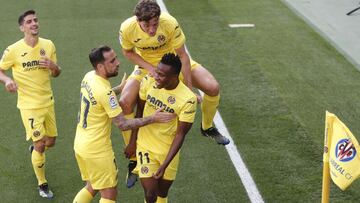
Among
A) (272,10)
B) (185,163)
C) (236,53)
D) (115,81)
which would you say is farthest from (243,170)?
(272,10)

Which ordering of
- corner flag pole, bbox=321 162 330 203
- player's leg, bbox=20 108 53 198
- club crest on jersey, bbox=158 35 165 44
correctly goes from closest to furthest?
corner flag pole, bbox=321 162 330 203
club crest on jersey, bbox=158 35 165 44
player's leg, bbox=20 108 53 198

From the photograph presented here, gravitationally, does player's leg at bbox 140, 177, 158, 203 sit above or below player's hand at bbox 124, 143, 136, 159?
below

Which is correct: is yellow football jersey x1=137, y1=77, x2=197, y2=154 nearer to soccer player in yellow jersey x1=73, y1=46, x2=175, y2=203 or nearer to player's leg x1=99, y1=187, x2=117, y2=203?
soccer player in yellow jersey x1=73, y1=46, x2=175, y2=203

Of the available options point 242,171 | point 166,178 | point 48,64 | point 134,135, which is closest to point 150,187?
point 166,178

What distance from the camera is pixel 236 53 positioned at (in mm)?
11953

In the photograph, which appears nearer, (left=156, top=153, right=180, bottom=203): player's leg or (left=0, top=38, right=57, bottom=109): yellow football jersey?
(left=156, top=153, right=180, bottom=203): player's leg

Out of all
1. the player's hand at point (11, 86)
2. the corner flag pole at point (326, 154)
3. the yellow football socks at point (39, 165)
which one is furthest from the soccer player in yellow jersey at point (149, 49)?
the corner flag pole at point (326, 154)

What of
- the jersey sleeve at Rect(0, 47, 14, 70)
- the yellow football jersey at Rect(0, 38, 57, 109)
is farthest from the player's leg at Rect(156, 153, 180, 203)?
the jersey sleeve at Rect(0, 47, 14, 70)

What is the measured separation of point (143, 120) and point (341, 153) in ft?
6.81

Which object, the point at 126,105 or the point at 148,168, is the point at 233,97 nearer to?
the point at 126,105

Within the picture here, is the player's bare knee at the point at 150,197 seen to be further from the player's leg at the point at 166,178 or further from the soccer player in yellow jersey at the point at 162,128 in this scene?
the player's leg at the point at 166,178

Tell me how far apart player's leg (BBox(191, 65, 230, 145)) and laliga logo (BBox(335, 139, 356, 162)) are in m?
2.34

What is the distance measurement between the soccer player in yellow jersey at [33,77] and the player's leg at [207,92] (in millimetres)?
1890

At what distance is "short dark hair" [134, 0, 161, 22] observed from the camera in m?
5.81
